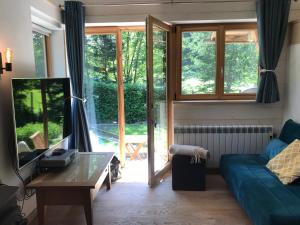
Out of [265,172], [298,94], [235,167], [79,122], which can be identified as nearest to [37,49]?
[79,122]

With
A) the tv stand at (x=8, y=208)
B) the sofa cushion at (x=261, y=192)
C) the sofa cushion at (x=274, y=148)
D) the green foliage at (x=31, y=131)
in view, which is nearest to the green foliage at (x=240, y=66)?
the sofa cushion at (x=274, y=148)

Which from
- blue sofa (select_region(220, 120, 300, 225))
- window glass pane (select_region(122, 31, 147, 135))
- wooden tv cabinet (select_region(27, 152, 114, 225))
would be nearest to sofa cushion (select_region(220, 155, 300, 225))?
blue sofa (select_region(220, 120, 300, 225))

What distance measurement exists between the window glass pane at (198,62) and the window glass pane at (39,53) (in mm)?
1867

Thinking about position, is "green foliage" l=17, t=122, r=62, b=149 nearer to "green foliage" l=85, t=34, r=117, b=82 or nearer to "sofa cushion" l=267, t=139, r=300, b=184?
"green foliage" l=85, t=34, r=117, b=82

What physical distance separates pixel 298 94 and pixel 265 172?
3.68 feet

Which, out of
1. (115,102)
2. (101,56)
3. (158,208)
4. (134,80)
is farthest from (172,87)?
(158,208)

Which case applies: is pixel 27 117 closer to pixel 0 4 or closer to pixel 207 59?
pixel 0 4

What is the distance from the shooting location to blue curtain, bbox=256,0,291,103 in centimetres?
343

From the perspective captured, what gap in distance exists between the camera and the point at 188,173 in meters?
3.35

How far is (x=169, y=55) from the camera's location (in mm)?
3832

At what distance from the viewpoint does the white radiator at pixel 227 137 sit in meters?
3.72

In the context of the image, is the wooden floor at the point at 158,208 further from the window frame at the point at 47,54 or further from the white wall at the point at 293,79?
the window frame at the point at 47,54

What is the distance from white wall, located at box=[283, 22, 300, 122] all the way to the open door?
1.55 meters

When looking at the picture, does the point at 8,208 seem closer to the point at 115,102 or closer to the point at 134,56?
the point at 115,102
